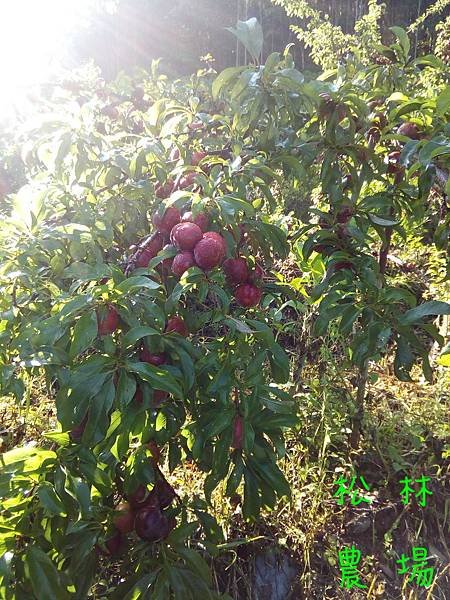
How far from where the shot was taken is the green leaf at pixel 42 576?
2.98 feet

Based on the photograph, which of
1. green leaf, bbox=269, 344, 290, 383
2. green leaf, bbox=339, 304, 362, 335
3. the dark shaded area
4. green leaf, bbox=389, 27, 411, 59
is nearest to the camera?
green leaf, bbox=269, 344, 290, 383

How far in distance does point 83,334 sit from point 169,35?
31.5 ft

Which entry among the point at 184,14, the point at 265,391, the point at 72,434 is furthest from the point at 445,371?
Result: the point at 184,14

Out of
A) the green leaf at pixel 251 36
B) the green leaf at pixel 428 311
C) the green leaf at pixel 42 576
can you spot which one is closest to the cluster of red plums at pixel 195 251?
the green leaf at pixel 428 311

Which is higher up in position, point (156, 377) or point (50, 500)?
point (156, 377)

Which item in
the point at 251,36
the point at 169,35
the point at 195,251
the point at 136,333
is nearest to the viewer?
the point at 136,333

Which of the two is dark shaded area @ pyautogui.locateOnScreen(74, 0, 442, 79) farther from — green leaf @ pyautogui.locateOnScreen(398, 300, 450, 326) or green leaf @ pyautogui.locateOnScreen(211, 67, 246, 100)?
green leaf @ pyautogui.locateOnScreen(398, 300, 450, 326)

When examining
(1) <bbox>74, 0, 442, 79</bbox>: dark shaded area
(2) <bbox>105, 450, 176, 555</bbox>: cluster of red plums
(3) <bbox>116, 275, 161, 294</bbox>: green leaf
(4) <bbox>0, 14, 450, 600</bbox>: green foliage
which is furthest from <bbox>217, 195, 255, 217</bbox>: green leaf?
(1) <bbox>74, 0, 442, 79</bbox>: dark shaded area

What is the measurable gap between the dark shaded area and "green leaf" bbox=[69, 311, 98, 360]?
835 centimetres

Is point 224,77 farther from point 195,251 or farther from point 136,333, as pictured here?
point 136,333

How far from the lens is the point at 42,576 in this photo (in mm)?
914

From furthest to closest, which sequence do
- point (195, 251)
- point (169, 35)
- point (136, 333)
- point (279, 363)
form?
1. point (169, 35)
2. point (279, 363)
3. point (195, 251)
4. point (136, 333)

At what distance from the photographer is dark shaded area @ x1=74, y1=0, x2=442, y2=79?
8578 mm

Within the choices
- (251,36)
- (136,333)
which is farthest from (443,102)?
(136,333)
